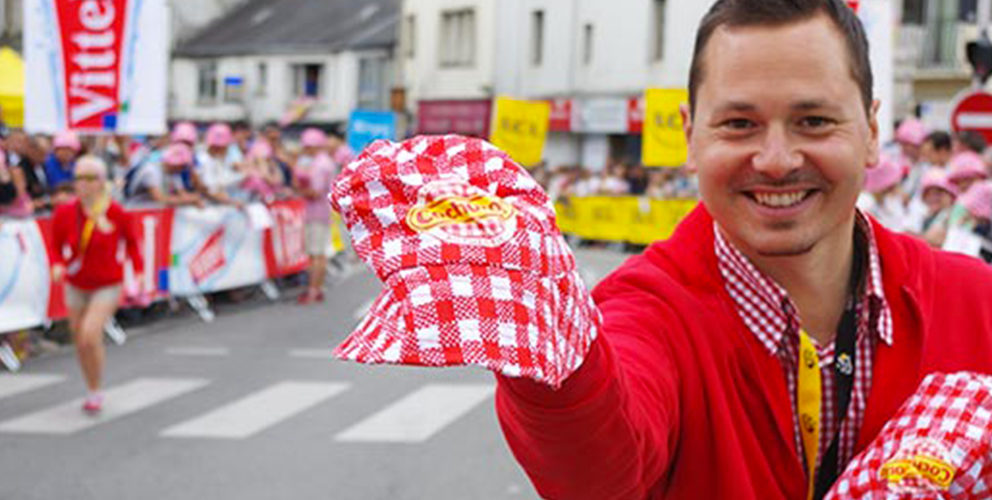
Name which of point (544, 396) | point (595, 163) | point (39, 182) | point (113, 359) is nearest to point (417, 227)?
point (544, 396)

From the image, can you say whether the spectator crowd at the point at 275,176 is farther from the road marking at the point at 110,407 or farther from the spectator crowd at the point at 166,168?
the road marking at the point at 110,407

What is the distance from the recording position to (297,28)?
56.9 metres

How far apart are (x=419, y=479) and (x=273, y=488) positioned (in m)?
0.76

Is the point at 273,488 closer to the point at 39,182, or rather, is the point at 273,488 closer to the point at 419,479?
the point at 419,479

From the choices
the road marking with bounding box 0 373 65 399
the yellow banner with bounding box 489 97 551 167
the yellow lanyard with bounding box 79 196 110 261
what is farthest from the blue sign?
the yellow lanyard with bounding box 79 196 110 261

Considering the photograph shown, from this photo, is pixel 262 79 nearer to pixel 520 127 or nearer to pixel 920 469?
pixel 520 127

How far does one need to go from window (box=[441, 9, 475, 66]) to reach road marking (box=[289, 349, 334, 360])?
111 ft

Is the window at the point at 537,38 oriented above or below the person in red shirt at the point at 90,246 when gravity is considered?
above

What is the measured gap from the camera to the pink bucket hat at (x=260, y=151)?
18.1 m

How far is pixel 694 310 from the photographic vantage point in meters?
2.14

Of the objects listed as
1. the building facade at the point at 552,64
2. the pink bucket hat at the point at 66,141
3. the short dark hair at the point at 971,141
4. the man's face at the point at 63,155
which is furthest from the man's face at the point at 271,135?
the building facade at the point at 552,64

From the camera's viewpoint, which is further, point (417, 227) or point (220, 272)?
point (220, 272)

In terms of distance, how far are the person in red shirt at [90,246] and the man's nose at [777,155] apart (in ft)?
27.7

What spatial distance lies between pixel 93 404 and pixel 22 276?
296cm
